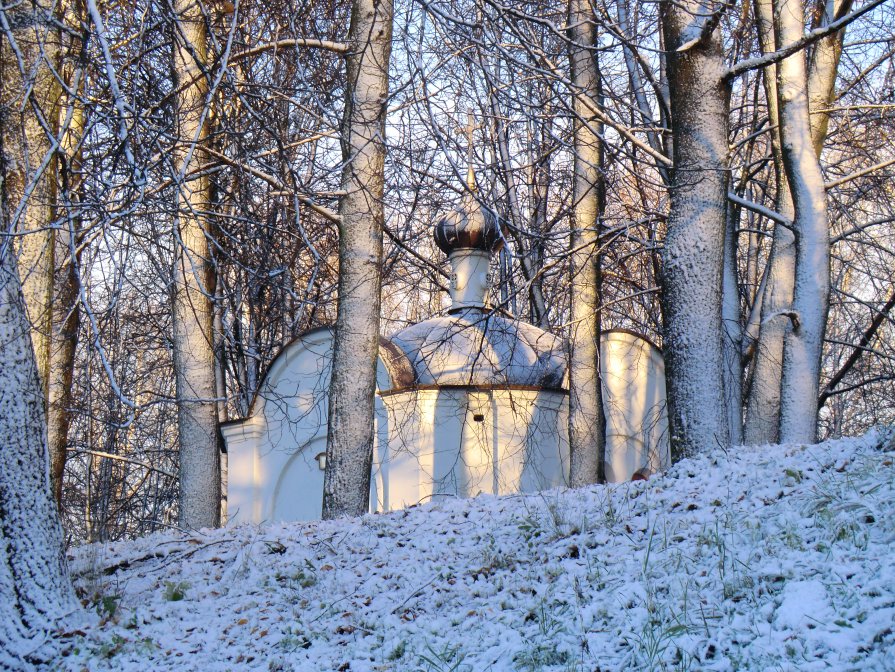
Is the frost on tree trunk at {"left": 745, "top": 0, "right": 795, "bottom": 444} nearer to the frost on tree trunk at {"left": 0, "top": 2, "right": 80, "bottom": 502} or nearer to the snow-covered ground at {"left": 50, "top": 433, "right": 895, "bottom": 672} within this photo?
the snow-covered ground at {"left": 50, "top": 433, "right": 895, "bottom": 672}

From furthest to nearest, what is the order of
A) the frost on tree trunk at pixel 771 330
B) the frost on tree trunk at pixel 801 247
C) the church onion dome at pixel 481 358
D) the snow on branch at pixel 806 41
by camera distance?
1. the church onion dome at pixel 481 358
2. the frost on tree trunk at pixel 771 330
3. the frost on tree trunk at pixel 801 247
4. the snow on branch at pixel 806 41

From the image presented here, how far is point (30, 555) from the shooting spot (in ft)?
15.4

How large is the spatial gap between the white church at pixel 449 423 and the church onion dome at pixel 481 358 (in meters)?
0.02

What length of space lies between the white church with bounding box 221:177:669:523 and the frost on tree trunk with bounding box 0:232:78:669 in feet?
24.2

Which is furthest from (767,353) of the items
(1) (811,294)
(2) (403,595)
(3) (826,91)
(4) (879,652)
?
(4) (879,652)

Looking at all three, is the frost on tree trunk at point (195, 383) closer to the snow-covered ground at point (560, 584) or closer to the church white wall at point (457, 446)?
the church white wall at point (457, 446)

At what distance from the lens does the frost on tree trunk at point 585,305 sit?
10.9 metres

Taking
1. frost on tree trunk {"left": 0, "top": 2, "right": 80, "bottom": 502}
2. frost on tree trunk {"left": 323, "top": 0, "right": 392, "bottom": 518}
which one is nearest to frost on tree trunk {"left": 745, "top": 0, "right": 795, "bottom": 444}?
frost on tree trunk {"left": 323, "top": 0, "right": 392, "bottom": 518}

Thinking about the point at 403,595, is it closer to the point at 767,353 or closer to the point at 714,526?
the point at 714,526

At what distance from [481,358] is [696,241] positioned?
6.19m

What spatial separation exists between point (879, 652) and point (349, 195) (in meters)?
6.01

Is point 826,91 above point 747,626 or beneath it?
above

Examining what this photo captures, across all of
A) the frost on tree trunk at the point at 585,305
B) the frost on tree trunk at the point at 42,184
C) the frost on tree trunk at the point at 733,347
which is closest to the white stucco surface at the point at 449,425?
the frost on tree trunk at the point at 585,305

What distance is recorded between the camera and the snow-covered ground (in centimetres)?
348
